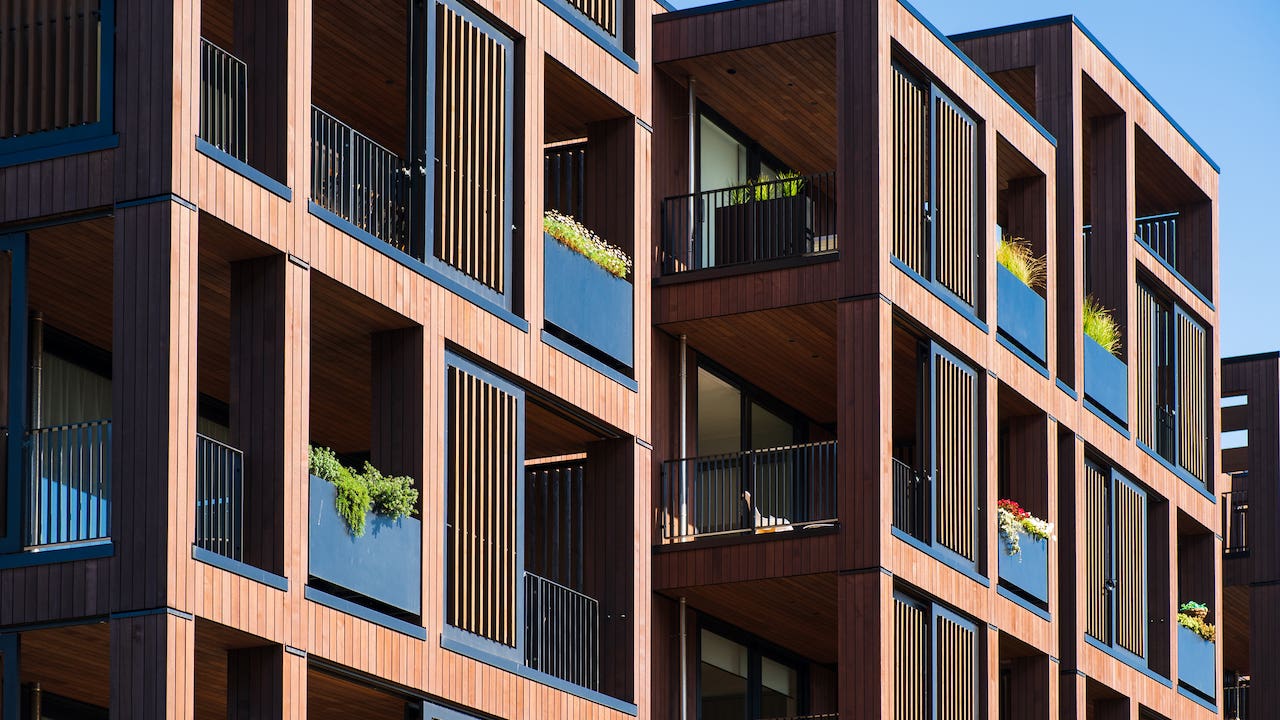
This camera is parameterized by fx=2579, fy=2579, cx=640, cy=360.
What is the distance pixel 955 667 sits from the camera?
115ft

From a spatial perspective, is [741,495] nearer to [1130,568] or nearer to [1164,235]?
[1130,568]

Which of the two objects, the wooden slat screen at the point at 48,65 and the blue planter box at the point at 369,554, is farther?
the blue planter box at the point at 369,554

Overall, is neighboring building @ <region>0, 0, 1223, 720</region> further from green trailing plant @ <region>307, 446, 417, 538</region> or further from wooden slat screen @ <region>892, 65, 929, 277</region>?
green trailing plant @ <region>307, 446, 417, 538</region>

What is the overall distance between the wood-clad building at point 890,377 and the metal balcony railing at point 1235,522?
7.06 m

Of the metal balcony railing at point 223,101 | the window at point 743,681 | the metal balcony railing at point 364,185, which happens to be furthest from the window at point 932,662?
the metal balcony railing at point 223,101

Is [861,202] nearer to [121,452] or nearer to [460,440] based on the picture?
[460,440]

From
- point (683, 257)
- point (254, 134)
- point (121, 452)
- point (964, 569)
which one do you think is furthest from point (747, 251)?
point (121, 452)

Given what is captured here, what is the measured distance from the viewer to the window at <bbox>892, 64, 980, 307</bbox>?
1379 inches

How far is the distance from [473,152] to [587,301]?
2.88m

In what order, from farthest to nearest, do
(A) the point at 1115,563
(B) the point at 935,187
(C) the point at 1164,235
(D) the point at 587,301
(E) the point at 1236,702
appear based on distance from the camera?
(E) the point at 1236,702, (C) the point at 1164,235, (A) the point at 1115,563, (B) the point at 935,187, (D) the point at 587,301

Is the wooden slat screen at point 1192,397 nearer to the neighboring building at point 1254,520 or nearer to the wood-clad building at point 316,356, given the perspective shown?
the neighboring building at point 1254,520

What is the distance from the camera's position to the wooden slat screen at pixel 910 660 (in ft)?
109

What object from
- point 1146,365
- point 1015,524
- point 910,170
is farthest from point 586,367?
point 1146,365

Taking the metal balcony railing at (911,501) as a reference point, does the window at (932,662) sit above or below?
below
